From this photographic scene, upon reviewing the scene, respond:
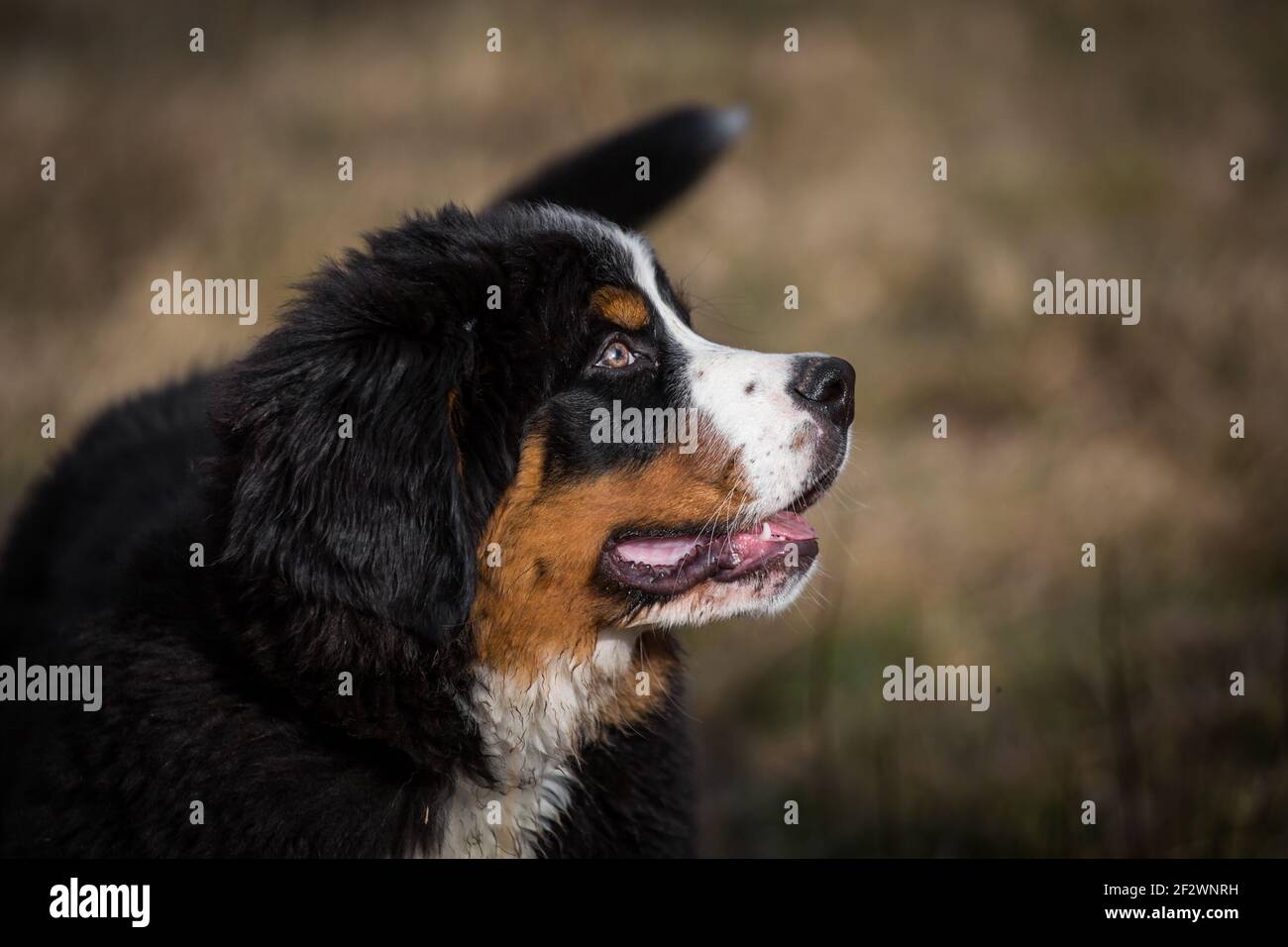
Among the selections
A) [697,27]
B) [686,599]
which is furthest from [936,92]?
[686,599]

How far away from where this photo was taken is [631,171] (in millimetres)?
4156

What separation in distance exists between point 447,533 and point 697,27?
885 centimetres

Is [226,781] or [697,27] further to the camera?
[697,27]

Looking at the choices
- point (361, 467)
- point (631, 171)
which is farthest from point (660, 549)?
point (631, 171)

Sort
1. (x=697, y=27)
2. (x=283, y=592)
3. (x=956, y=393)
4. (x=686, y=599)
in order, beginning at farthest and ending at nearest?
1. (x=697, y=27)
2. (x=956, y=393)
3. (x=686, y=599)
4. (x=283, y=592)

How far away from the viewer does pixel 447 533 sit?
9.18ft

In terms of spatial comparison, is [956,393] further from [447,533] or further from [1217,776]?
[447,533]

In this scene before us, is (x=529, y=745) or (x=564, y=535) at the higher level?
(x=564, y=535)

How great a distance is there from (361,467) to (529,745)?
76cm

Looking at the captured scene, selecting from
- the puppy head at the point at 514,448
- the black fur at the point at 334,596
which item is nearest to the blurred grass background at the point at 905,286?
the puppy head at the point at 514,448

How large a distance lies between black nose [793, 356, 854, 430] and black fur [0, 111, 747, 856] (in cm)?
53

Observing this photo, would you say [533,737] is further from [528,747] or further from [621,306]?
[621,306]

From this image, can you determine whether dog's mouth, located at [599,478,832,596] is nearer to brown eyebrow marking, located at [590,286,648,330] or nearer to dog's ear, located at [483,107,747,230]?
brown eyebrow marking, located at [590,286,648,330]
